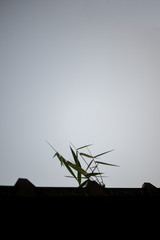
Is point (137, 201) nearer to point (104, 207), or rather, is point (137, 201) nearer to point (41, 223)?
point (104, 207)

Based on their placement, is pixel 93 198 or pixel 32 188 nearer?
pixel 93 198

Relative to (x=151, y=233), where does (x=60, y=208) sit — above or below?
above

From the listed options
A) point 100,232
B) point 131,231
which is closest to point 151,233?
point 131,231

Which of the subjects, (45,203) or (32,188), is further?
(32,188)

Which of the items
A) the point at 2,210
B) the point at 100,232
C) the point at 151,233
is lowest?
the point at 151,233

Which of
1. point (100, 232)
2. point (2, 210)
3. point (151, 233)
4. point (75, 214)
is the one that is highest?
point (2, 210)

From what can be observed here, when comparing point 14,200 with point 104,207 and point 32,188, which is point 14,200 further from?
point 104,207

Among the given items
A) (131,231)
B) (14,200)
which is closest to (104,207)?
(131,231)

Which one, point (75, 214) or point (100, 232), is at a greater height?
point (75, 214)
